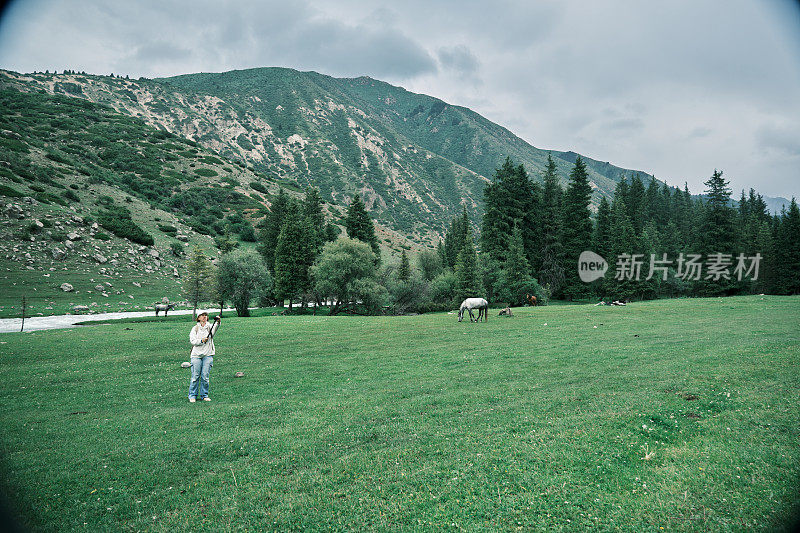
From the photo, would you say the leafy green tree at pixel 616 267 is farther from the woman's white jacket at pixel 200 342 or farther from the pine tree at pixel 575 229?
the woman's white jacket at pixel 200 342

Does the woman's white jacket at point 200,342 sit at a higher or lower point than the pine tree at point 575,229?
lower

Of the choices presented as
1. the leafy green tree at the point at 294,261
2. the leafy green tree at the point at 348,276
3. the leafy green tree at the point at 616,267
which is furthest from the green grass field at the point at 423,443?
the leafy green tree at the point at 616,267

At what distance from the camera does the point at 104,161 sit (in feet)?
350

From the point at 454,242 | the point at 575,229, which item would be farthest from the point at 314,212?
the point at 575,229

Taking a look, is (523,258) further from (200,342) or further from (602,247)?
(200,342)

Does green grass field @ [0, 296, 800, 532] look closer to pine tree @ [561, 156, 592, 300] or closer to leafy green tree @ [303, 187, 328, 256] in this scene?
pine tree @ [561, 156, 592, 300]

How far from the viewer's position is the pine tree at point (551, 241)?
225 ft

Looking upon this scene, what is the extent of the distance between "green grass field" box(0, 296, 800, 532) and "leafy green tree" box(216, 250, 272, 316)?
3423cm

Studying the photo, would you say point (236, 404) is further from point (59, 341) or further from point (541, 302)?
point (541, 302)

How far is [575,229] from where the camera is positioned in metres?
68.1

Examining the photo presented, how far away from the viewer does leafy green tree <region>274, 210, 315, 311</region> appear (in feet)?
202

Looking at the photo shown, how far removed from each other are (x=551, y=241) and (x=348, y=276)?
42.6 m

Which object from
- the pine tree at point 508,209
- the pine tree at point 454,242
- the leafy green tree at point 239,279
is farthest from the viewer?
the pine tree at point 454,242

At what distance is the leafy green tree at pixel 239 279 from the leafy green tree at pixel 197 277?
419cm
